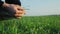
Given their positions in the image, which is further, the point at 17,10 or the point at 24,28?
the point at 24,28

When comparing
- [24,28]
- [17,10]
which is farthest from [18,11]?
[24,28]

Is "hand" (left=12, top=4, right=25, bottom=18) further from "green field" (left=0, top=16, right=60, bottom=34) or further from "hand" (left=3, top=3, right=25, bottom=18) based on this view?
"green field" (left=0, top=16, right=60, bottom=34)

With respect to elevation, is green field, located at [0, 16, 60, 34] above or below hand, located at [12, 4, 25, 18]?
below

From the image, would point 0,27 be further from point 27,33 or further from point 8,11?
point 8,11

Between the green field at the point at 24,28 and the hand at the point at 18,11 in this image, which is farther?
the green field at the point at 24,28

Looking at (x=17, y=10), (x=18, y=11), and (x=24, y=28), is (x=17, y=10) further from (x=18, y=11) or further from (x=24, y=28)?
(x=24, y=28)

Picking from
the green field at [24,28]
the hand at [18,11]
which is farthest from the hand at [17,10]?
the green field at [24,28]

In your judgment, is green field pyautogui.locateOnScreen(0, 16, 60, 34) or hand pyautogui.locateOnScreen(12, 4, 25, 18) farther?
green field pyautogui.locateOnScreen(0, 16, 60, 34)

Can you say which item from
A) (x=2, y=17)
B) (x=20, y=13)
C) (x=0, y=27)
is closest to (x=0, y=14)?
(x=2, y=17)

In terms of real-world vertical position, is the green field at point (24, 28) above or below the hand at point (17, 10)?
below

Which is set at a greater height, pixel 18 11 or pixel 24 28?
pixel 18 11

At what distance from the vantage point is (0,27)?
5383 millimetres

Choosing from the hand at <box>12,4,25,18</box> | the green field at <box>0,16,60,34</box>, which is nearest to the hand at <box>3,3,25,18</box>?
the hand at <box>12,4,25,18</box>

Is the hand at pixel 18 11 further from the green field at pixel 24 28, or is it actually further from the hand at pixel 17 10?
the green field at pixel 24 28
